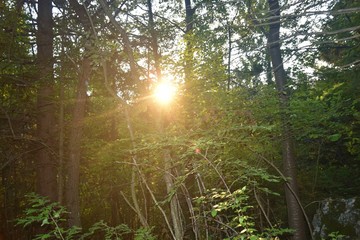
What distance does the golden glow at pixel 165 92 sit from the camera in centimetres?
449

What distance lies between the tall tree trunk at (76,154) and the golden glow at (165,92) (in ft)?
10.1

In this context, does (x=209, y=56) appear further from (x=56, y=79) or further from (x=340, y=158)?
(x=340, y=158)

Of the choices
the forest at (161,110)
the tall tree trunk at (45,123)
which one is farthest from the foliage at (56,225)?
the tall tree trunk at (45,123)

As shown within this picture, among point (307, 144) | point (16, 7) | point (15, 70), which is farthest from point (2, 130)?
point (307, 144)

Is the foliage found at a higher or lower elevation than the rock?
higher

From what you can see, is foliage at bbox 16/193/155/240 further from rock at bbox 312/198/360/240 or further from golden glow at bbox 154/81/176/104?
rock at bbox 312/198/360/240

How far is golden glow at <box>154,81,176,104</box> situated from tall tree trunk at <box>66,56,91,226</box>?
3.07 meters

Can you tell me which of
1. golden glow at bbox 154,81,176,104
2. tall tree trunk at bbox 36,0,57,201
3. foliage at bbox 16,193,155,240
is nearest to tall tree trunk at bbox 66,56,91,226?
tall tree trunk at bbox 36,0,57,201

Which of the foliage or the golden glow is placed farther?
the golden glow

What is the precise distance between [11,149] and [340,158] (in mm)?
10873

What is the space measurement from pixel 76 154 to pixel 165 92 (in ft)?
13.5

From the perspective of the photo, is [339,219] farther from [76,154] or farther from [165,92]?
[76,154]

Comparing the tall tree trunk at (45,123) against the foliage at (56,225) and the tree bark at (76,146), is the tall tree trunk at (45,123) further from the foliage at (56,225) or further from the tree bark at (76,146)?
the foliage at (56,225)

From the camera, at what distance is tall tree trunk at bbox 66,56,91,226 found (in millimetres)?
7477
